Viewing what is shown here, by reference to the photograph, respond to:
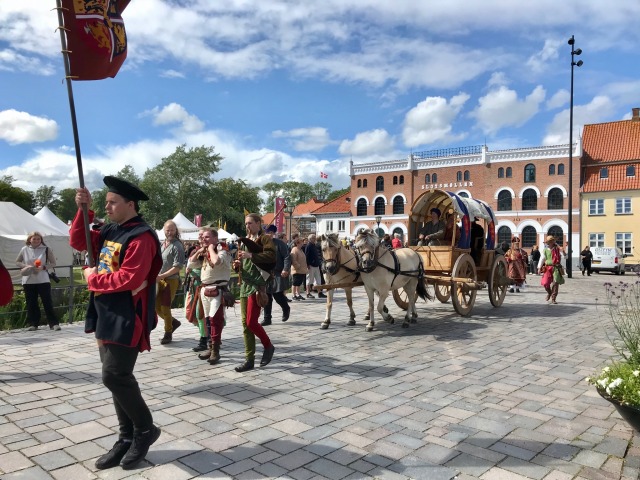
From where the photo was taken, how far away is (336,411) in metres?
4.74

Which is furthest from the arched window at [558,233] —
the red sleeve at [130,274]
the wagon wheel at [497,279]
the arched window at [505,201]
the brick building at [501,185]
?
the red sleeve at [130,274]

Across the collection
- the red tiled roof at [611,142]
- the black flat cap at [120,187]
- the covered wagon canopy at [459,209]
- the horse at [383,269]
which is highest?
the red tiled roof at [611,142]

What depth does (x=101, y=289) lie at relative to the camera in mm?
3316

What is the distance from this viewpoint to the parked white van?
28.7 metres

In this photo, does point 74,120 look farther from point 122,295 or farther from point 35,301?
point 35,301

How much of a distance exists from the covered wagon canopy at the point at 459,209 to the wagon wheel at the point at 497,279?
0.47 meters

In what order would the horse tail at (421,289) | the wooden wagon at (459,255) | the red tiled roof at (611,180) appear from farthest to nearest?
the red tiled roof at (611,180) < the wooden wagon at (459,255) < the horse tail at (421,289)

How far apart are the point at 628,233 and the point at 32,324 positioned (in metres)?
41.9

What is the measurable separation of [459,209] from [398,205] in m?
42.7

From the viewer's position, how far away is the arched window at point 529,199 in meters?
44.0

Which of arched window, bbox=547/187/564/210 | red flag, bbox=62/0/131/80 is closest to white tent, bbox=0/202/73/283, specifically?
red flag, bbox=62/0/131/80

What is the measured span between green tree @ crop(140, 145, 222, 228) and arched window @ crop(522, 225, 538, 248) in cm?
3308

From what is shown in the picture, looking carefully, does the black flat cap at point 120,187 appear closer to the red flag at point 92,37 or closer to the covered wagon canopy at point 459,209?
the red flag at point 92,37

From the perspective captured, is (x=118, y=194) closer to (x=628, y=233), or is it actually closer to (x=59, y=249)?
(x=59, y=249)
